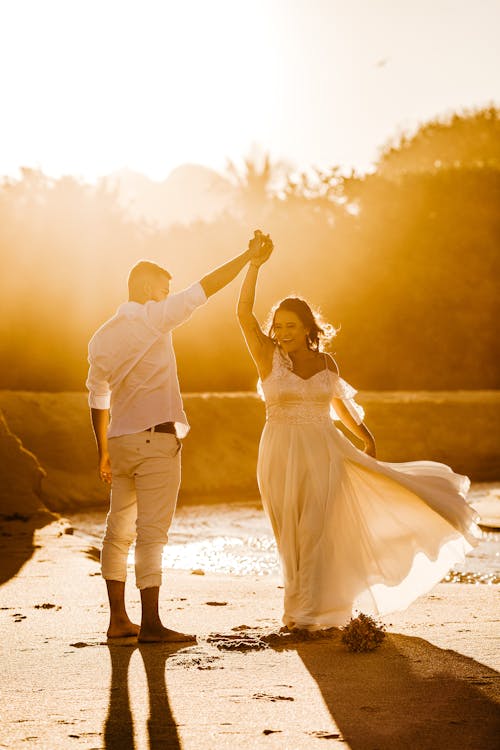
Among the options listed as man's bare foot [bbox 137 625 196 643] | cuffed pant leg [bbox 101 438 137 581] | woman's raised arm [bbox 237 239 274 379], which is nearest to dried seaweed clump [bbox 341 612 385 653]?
man's bare foot [bbox 137 625 196 643]

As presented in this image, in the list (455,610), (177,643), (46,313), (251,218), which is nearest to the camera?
(177,643)

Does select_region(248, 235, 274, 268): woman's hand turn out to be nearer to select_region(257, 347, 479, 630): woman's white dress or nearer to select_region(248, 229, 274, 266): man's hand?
select_region(248, 229, 274, 266): man's hand

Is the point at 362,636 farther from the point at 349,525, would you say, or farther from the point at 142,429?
the point at 142,429

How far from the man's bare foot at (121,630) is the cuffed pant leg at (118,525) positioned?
197mm

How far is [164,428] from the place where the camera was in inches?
195

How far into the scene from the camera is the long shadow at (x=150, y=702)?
130 inches

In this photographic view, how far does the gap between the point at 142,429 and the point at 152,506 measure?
0.35m

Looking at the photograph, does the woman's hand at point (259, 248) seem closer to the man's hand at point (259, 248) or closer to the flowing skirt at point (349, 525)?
the man's hand at point (259, 248)

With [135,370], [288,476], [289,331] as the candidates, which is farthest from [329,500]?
[135,370]

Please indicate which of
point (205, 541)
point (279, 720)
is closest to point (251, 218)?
point (205, 541)

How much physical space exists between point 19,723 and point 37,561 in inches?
151

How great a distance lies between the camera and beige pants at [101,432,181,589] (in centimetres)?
488

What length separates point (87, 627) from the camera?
5191 millimetres

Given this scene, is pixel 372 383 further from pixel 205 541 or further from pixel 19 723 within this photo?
pixel 19 723
